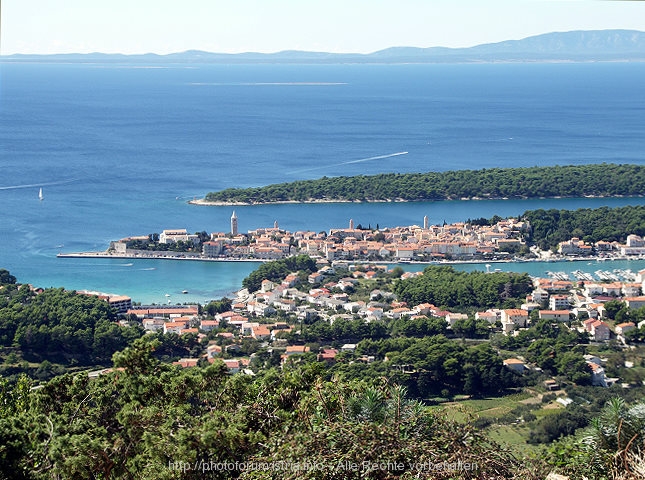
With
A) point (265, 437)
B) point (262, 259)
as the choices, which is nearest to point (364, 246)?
point (262, 259)

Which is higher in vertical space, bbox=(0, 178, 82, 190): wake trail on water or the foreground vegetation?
the foreground vegetation

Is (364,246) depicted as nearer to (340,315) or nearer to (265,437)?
(340,315)

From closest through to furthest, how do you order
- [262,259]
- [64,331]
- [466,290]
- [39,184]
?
1. [64,331]
2. [466,290]
3. [262,259]
4. [39,184]

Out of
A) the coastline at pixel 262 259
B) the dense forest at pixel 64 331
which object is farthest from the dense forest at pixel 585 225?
the dense forest at pixel 64 331

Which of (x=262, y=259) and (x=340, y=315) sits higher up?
(x=340, y=315)

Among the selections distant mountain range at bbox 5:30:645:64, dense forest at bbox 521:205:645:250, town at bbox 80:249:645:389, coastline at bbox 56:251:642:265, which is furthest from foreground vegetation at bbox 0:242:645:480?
distant mountain range at bbox 5:30:645:64

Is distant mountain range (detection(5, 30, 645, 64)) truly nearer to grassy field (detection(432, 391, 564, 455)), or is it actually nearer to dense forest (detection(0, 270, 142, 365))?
dense forest (detection(0, 270, 142, 365))
